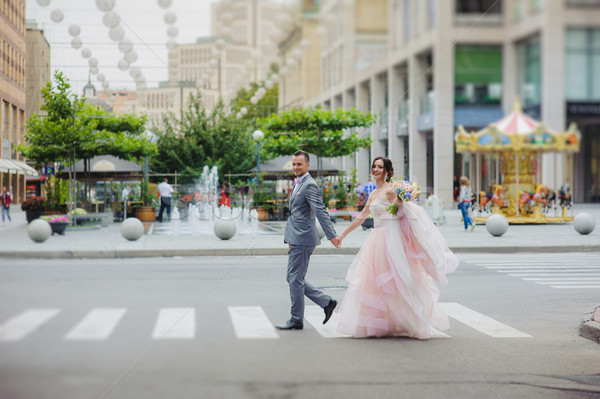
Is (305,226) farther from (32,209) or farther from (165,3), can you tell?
(165,3)

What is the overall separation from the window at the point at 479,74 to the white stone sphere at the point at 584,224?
15538mm

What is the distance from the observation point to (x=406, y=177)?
4270 millimetres

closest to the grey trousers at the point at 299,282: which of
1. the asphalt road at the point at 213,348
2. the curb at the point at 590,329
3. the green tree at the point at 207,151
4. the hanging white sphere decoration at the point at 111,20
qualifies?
the asphalt road at the point at 213,348

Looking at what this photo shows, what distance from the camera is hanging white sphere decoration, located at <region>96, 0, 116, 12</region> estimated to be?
2351mm

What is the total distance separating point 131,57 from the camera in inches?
97.3

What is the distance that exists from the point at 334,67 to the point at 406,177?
4.87 ft

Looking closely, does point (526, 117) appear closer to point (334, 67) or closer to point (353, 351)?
point (334, 67)

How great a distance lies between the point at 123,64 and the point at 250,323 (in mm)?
1024

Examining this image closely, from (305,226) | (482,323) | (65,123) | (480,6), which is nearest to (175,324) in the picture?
(480,6)

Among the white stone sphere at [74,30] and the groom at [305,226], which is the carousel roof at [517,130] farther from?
the white stone sphere at [74,30]

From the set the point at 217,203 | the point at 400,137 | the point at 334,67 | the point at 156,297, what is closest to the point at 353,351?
the point at 400,137

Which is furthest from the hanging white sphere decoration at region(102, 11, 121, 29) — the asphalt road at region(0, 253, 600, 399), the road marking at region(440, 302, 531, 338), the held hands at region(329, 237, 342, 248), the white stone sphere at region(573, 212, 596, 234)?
the white stone sphere at region(573, 212, 596, 234)

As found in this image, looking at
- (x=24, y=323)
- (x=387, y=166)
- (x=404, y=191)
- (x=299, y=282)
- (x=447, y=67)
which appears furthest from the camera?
(x=299, y=282)

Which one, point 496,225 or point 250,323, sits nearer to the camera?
point 250,323
